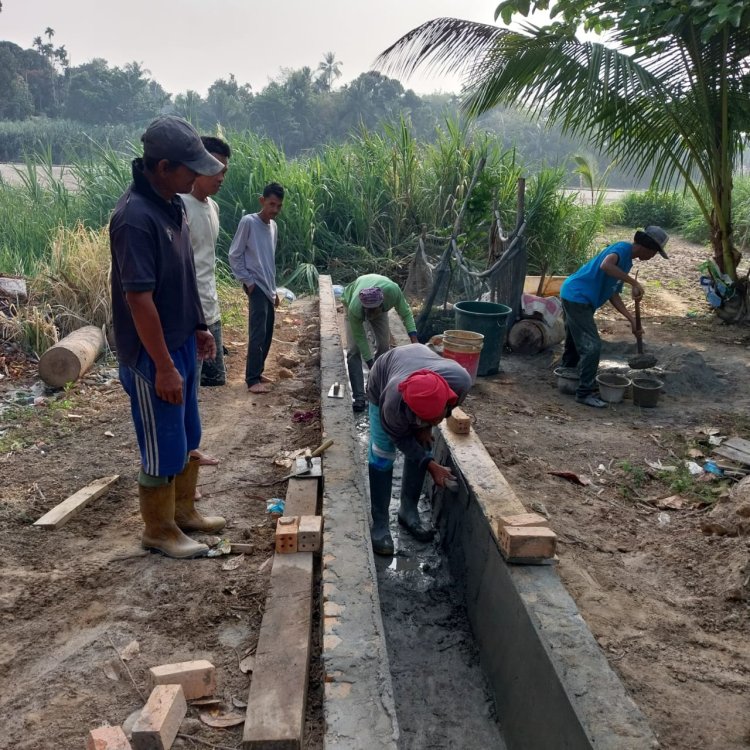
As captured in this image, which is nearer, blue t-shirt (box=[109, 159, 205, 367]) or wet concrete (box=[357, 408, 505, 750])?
blue t-shirt (box=[109, 159, 205, 367])

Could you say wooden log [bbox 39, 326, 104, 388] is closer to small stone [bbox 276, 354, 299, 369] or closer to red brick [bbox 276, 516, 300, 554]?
small stone [bbox 276, 354, 299, 369]

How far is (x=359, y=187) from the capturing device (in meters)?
12.0

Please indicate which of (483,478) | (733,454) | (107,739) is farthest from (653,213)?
(107,739)

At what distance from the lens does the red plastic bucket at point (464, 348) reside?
6070mm

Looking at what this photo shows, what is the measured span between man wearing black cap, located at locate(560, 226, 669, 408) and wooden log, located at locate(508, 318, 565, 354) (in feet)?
3.38

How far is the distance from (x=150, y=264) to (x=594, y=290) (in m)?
4.69

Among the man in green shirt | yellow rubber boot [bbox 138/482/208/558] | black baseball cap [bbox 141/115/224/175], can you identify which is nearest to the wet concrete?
yellow rubber boot [bbox 138/482/208/558]

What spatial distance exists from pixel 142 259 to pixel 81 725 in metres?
1.67

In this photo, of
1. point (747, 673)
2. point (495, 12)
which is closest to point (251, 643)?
point (747, 673)

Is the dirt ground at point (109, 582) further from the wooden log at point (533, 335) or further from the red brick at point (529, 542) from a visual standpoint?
the wooden log at point (533, 335)

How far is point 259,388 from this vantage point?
5.65m

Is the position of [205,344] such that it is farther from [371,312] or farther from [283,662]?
[371,312]

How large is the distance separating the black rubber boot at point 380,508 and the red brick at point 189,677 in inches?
66.4

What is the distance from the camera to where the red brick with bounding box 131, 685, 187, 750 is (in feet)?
6.53
